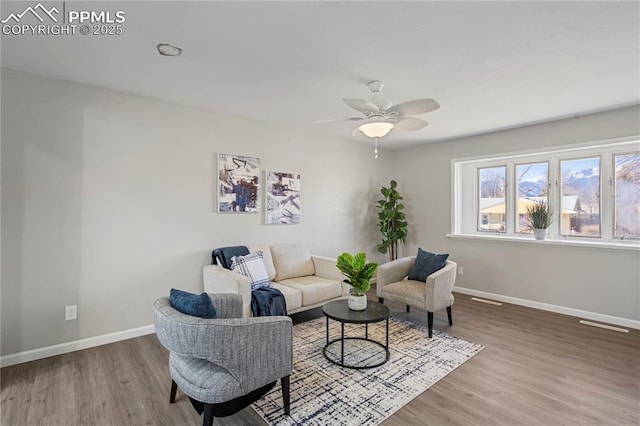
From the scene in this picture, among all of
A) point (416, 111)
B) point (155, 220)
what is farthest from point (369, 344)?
point (155, 220)

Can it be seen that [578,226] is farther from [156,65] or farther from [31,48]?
[31,48]

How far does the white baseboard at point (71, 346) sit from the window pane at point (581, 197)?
17.6 feet

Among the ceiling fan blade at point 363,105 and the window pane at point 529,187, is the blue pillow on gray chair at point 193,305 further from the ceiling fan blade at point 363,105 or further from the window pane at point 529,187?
the window pane at point 529,187

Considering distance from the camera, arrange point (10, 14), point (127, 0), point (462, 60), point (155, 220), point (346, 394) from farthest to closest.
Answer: point (155, 220), point (462, 60), point (346, 394), point (10, 14), point (127, 0)

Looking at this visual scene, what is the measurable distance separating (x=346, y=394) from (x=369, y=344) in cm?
86

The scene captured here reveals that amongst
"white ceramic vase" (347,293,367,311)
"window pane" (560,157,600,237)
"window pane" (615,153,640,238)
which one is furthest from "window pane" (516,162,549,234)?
"white ceramic vase" (347,293,367,311)

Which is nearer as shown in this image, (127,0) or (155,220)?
(127,0)

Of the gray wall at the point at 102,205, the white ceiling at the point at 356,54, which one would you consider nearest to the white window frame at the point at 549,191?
the white ceiling at the point at 356,54

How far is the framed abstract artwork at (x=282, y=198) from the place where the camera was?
4172 millimetres

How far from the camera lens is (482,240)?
188 inches

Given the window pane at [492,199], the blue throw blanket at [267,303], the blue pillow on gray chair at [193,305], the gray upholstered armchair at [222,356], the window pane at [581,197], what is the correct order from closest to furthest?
the gray upholstered armchair at [222,356]
the blue pillow on gray chair at [193,305]
the blue throw blanket at [267,303]
the window pane at [581,197]
the window pane at [492,199]

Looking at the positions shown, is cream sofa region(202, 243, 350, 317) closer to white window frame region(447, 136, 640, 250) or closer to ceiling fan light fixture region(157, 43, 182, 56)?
ceiling fan light fixture region(157, 43, 182, 56)

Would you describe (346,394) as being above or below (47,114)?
below

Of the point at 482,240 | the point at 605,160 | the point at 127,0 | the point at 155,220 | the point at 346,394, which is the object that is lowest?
the point at 346,394
